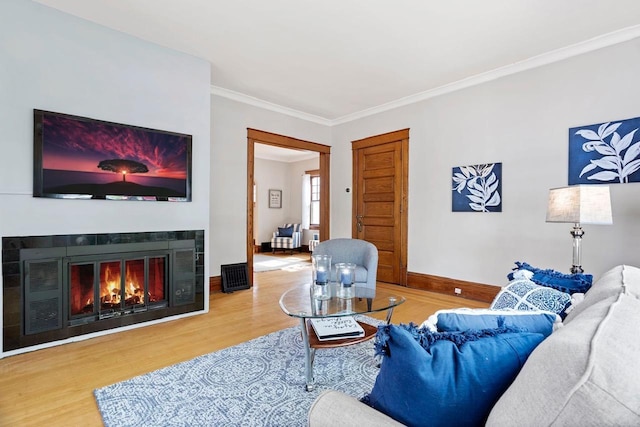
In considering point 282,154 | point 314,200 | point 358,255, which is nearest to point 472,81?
point 358,255

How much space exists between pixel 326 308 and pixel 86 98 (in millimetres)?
2780

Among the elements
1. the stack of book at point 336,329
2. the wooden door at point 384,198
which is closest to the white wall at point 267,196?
the wooden door at point 384,198

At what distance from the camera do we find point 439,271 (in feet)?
14.8

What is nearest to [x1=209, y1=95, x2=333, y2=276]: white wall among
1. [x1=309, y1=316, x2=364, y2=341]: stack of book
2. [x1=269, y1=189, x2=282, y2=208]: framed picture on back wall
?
[x1=309, y1=316, x2=364, y2=341]: stack of book

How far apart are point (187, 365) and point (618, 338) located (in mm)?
2483

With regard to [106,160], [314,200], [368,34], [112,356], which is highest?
[368,34]

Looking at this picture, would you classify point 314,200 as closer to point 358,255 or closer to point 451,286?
point 451,286

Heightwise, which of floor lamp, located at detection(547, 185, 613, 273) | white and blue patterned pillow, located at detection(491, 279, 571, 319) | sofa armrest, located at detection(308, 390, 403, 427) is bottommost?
sofa armrest, located at detection(308, 390, 403, 427)

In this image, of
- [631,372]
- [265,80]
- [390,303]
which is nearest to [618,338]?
[631,372]

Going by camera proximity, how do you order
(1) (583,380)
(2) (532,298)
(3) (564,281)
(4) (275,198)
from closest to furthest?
(1) (583,380), (2) (532,298), (3) (564,281), (4) (275,198)

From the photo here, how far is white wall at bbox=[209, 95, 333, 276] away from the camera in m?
4.57

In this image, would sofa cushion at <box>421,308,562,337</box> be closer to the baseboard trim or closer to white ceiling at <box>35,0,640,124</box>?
white ceiling at <box>35,0,640,124</box>

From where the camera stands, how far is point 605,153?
10.4ft

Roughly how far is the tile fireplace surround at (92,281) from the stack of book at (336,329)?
5.92ft
